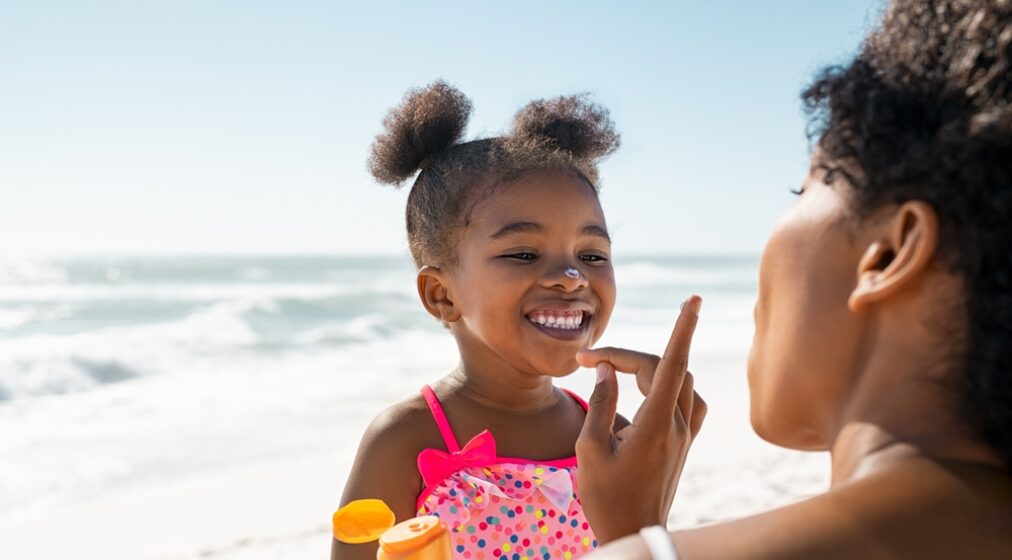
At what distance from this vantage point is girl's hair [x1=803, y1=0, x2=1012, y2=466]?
0.94 m

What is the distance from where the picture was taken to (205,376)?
10875 millimetres

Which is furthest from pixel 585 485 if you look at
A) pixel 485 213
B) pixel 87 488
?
pixel 87 488

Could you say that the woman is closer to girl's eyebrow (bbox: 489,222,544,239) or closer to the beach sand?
girl's eyebrow (bbox: 489,222,544,239)

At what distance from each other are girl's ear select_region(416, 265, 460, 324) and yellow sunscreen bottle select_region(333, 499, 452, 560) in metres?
1.17

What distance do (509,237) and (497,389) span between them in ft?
1.42

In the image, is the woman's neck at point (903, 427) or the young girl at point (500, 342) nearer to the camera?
the woman's neck at point (903, 427)

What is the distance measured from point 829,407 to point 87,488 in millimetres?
5757

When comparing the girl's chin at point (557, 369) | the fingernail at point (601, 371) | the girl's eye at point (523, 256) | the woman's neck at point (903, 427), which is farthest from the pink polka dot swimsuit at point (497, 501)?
the woman's neck at point (903, 427)

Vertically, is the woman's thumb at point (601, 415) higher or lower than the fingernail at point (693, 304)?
lower

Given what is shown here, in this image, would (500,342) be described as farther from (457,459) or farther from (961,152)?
(961,152)

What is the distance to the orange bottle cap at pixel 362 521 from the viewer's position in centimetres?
144

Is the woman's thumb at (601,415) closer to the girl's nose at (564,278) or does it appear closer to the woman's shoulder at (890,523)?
the woman's shoulder at (890,523)

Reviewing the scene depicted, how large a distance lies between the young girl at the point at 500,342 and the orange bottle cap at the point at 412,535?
87cm

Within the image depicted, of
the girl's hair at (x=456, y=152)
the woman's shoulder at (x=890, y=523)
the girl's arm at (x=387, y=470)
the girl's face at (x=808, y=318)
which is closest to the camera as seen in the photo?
the woman's shoulder at (x=890, y=523)
